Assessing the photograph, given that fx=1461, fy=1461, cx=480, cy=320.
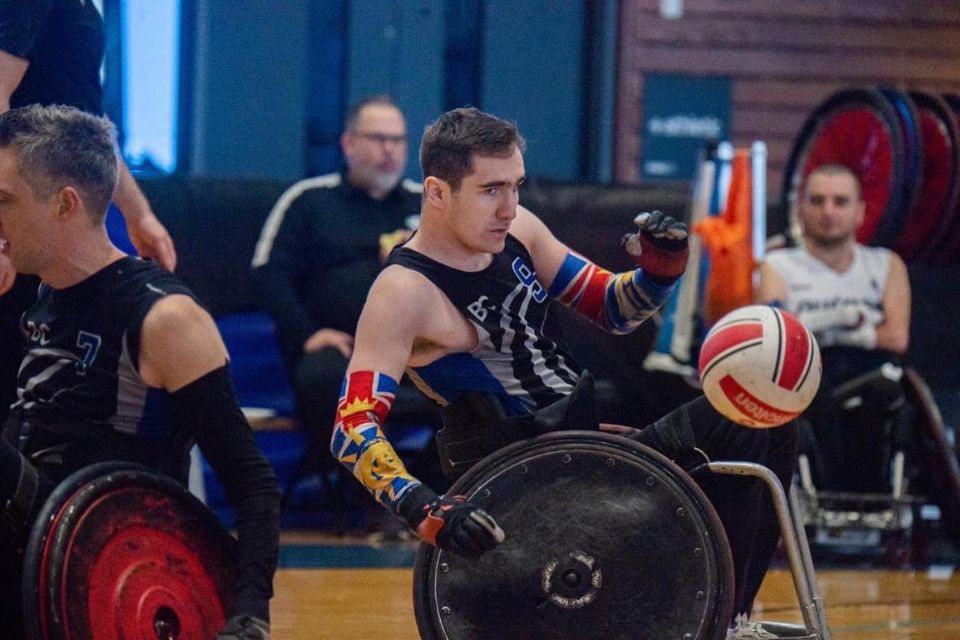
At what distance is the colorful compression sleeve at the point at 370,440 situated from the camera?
296cm

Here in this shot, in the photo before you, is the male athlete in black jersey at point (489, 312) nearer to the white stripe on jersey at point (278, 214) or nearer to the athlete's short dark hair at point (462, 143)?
the athlete's short dark hair at point (462, 143)

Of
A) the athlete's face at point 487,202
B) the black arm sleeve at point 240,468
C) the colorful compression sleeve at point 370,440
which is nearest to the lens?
the colorful compression sleeve at point 370,440

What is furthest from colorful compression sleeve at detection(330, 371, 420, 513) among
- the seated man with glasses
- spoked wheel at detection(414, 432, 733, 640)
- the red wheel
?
the red wheel

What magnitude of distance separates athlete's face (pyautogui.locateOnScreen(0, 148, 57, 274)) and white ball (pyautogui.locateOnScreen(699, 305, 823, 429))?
1.47 m

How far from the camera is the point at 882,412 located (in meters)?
6.10

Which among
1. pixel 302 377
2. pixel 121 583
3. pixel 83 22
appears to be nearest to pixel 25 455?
pixel 121 583

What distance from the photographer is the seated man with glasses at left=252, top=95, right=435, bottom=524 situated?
6473 millimetres

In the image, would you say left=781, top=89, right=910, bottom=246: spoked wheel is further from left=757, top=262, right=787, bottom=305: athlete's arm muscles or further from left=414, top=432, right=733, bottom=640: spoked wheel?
left=414, top=432, right=733, bottom=640: spoked wheel

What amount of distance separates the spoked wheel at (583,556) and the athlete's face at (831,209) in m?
3.60

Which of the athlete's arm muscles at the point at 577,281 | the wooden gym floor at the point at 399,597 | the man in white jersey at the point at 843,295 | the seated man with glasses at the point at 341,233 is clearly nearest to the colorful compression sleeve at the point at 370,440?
the athlete's arm muscles at the point at 577,281

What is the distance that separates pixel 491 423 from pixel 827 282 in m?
3.55

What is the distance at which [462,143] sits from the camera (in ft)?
10.6

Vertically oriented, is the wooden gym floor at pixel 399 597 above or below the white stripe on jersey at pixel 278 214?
below

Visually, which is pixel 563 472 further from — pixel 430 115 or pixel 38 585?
pixel 430 115
